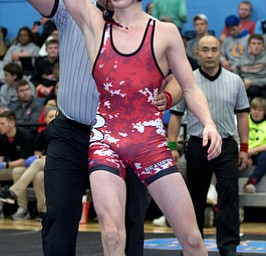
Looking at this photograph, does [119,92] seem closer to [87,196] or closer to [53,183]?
[53,183]

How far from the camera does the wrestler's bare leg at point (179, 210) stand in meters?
4.00

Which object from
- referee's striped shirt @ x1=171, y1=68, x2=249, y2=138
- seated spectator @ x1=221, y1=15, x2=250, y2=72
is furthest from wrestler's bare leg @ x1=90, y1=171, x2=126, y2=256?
seated spectator @ x1=221, y1=15, x2=250, y2=72

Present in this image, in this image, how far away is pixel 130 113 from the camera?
4.14 metres

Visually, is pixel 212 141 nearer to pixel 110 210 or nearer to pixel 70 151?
pixel 110 210

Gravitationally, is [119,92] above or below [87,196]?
above

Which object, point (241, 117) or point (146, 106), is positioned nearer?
point (146, 106)

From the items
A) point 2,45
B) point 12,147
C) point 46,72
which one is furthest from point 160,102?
point 2,45

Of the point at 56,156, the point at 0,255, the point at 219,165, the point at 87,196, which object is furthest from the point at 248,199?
the point at 56,156

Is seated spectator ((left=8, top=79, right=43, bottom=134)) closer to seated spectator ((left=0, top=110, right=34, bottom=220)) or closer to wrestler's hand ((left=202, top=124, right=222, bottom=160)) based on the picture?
seated spectator ((left=0, top=110, right=34, bottom=220))

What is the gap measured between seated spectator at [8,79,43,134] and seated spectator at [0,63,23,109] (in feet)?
1.76

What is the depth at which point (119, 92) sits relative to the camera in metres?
4.12

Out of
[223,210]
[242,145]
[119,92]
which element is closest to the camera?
[119,92]

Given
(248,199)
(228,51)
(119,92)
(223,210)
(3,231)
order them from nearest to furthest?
(119,92)
(223,210)
(3,231)
(248,199)
(228,51)

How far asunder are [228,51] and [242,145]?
4868mm
